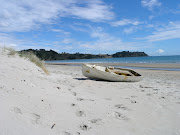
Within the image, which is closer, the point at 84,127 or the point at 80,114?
the point at 84,127

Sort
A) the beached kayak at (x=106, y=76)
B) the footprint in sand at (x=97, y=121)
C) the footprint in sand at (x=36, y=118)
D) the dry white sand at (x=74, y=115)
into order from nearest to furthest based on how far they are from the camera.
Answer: the dry white sand at (x=74, y=115)
the footprint in sand at (x=36, y=118)
the footprint in sand at (x=97, y=121)
the beached kayak at (x=106, y=76)

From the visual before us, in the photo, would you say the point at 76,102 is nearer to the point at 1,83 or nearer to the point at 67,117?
the point at 67,117

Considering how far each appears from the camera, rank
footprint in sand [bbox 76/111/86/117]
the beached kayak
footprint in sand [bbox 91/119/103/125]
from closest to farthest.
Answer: footprint in sand [bbox 91/119/103/125] < footprint in sand [bbox 76/111/86/117] < the beached kayak

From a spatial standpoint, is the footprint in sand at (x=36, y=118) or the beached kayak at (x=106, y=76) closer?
the footprint in sand at (x=36, y=118)

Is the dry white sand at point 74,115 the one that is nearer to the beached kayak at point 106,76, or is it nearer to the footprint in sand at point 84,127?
the footprint in sand at point 84,127

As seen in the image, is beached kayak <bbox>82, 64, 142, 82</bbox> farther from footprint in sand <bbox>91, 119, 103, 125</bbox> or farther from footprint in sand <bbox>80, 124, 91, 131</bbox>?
footprint in sand <bbox>80, 124, 91, 131</bbox>

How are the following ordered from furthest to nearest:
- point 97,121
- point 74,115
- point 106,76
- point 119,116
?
point 106,76 → point 119,116 → point 74,115 → point 97,121

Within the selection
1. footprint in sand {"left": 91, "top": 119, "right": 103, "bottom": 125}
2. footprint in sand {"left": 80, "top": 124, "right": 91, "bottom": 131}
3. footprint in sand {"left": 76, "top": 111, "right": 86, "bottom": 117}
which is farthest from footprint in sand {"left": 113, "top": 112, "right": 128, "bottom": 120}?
footprint in sand {"left": 80, "top": 124, "right": 91, "bottom": 131}

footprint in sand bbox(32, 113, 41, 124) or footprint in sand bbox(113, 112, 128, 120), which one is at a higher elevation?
footprint in sand bbox(32, 113, 41, 124)

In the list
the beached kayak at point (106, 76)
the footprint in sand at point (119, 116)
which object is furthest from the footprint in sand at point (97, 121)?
the beached kayak at point (106, 76)

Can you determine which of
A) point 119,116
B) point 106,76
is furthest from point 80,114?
point 106,76

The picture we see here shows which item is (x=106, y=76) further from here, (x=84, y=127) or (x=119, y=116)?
(x=84, y=127)

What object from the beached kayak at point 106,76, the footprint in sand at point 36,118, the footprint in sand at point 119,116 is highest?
the beached kayak at point 106,76

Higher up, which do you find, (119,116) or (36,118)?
(36,118)
